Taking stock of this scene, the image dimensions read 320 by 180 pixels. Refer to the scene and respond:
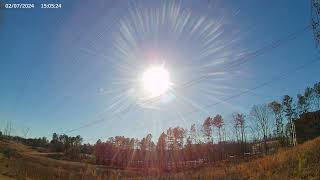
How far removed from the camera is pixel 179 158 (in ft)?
330

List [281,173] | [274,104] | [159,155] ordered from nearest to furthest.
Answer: [281,173] → [274,104] → [159,155]

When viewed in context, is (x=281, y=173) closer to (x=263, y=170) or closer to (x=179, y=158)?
(x=263, y=170)

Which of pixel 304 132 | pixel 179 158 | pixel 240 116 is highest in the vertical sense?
pixel 240 116

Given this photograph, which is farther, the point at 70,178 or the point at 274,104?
the point at 274,104

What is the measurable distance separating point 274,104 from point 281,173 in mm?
78983

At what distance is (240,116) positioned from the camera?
104062 millimetres

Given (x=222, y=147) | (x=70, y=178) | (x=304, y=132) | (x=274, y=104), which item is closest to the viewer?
(x=70, y=178)

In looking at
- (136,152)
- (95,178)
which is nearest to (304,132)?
(95,178)

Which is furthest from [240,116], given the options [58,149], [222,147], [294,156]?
[294,156]

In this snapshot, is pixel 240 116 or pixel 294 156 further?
pixel 240 116

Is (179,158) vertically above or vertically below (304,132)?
below

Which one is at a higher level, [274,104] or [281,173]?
[274,104]

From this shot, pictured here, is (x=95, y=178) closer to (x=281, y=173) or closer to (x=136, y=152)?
(x=281, y=173)

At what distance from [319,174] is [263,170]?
183 inches
